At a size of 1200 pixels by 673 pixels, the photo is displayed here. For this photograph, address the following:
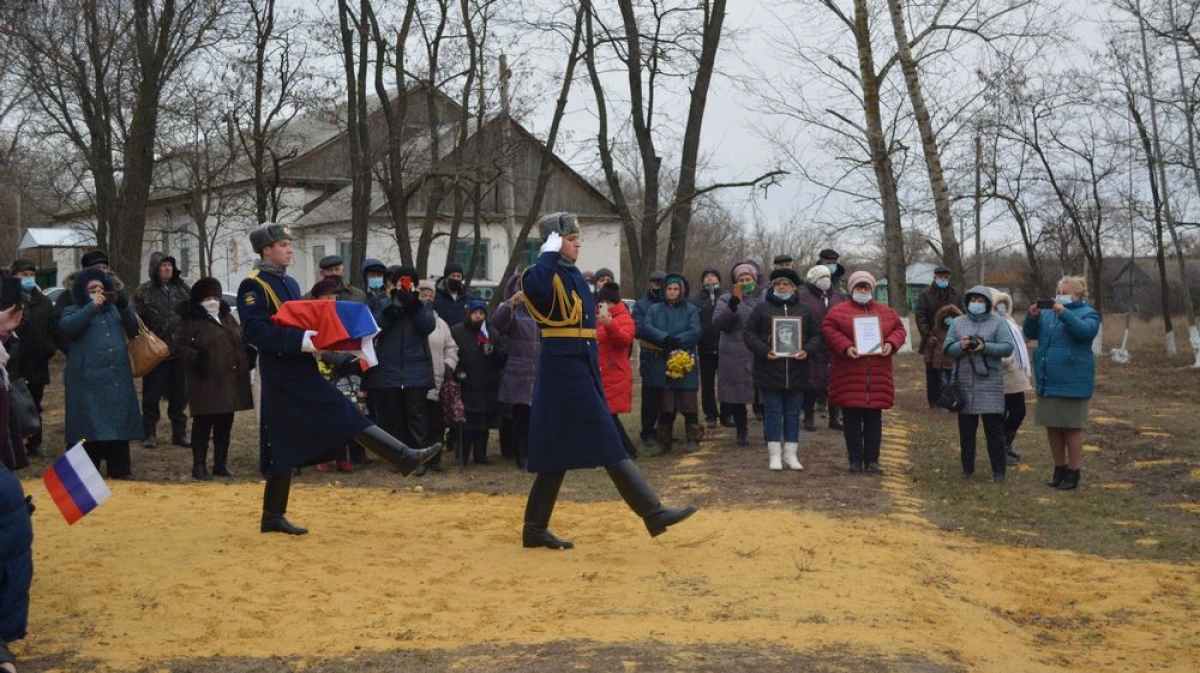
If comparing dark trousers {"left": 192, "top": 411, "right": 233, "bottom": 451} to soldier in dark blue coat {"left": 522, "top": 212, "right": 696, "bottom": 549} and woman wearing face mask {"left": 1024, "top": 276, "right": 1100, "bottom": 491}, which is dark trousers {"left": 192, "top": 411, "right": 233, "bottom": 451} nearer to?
soldier in dark blue coat {"left": 522, "top": 212, "right": 696, "bottom": 549}

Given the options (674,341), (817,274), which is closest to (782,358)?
(674,341)

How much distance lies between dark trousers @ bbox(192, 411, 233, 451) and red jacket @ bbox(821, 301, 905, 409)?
560 centimetres

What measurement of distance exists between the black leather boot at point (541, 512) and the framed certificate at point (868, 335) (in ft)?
14.9

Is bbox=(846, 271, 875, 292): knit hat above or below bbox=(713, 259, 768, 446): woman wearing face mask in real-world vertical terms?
above

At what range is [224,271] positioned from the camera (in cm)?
4919

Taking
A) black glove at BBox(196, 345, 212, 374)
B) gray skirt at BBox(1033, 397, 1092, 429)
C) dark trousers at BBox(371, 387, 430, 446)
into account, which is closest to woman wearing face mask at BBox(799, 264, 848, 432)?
gray skirt at BBox(1033, 397, 1092, 429)

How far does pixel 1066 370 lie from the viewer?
11.7m

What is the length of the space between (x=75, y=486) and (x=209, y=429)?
5503 mm

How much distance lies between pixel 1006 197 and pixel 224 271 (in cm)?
2891

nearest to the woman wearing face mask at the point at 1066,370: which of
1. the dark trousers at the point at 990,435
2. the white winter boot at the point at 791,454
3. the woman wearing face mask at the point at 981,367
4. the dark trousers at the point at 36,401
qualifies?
the woman wearing face mask at the point at 981,367

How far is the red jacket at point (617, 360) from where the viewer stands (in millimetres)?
13156

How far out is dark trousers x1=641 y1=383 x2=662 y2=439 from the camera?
14.2m

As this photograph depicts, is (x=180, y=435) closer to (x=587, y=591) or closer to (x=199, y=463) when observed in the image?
(x=199, y=463)

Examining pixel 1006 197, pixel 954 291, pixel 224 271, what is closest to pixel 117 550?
pixel 954 291
